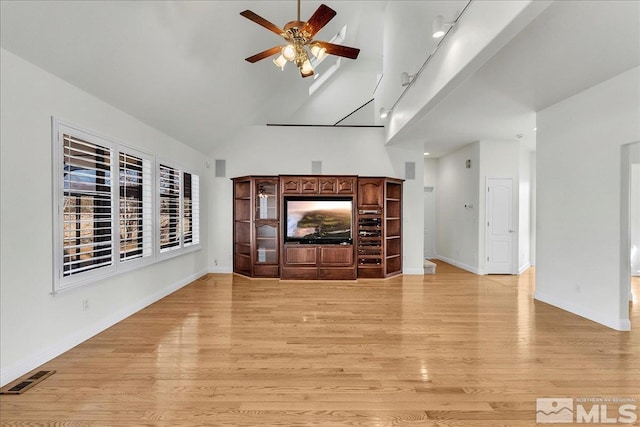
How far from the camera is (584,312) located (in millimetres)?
3959

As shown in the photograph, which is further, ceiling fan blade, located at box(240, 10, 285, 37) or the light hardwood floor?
ceiling fan blade, located at box(240, 10, 285, 37)

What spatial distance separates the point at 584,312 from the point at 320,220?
14.3 feet

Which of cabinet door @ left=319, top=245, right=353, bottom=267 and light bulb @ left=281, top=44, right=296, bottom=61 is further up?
light bulb @ left=281, top=44, right=296, bottom=61

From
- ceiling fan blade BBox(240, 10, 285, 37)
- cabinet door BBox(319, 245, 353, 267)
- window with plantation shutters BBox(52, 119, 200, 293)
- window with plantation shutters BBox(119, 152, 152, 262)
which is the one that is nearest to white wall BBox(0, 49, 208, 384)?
window with plantation shutters BBox(52, 119, 200, 293)

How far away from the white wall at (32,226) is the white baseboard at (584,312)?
19.8 ft

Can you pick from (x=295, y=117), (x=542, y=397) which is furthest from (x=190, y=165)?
(x=542, y=397)

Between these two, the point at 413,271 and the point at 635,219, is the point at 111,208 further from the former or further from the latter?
the point at 635,219

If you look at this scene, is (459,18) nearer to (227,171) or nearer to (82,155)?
(82,155)

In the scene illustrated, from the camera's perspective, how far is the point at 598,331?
3523 mm

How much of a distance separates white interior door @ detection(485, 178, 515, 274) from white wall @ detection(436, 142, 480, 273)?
0.27 metres

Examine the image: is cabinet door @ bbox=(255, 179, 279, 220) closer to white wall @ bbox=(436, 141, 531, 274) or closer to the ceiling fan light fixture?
the ceiling fan light fixture

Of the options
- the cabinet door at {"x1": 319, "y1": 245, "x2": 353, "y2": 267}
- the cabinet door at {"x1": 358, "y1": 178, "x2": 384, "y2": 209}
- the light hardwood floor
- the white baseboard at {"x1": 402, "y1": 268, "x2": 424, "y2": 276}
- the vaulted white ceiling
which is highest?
the vaulted white ceiling

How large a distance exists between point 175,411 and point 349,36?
305 inches

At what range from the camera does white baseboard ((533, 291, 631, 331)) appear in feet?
11.7
